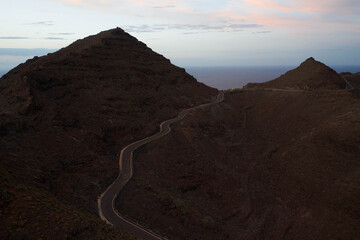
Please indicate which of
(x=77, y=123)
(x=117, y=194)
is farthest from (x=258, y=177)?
(x=77, y=123)

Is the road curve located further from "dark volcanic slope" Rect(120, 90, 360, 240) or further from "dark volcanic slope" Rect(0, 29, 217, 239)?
"dark volcanic slope" Rect(120, 90, 360, 240)

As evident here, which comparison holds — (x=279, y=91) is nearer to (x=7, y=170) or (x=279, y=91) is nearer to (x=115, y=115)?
(x=115, y=115)

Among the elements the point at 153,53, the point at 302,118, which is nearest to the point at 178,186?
the point at 302,118

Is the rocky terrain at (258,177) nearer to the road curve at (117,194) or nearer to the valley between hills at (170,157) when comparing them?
the valley between hills at (170,157)

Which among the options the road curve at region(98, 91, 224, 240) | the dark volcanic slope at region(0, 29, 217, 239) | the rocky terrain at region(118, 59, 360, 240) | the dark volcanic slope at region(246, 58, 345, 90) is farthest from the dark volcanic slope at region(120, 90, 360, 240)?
the dark volcanic slope at region(246, 58, 345, 90)

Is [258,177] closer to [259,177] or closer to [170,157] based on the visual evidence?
[259,177]

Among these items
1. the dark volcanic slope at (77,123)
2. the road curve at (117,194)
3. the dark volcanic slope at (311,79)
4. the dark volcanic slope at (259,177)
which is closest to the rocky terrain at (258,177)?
the dark volcanic slope at (259,177)
